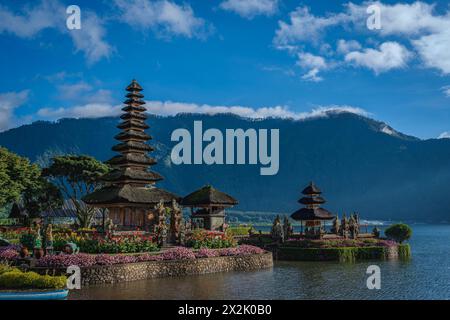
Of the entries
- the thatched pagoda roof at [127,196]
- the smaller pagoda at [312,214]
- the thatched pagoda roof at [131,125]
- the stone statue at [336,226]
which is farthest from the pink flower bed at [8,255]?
the stone statue at [336,226]

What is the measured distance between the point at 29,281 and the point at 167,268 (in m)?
11.8

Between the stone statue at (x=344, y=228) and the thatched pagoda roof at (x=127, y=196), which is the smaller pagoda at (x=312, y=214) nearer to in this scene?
the stone statue at (x=344, y=228)

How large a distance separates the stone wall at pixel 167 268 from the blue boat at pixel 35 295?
5.00 metres

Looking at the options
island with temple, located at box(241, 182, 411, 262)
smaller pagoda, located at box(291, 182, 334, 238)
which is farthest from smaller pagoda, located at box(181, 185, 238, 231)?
smaller pagoda, located at box(291, 182, 334, 238)

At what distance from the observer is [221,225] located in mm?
57594

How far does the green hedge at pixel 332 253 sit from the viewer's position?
→ 54844 mm

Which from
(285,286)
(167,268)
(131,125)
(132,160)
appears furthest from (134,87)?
(285,286)

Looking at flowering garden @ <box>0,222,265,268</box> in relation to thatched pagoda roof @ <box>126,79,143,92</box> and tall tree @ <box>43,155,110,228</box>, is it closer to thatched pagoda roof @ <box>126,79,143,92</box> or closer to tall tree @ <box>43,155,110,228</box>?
thatched pagoda roof @ <box>126,79,143,92</box>

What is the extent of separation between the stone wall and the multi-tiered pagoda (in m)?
13.3

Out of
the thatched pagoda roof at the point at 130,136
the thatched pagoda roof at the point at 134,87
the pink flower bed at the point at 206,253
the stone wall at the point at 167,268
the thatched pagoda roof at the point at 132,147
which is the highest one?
the thatched pagoda roof at the point at 134,87

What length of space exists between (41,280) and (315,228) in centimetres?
4343

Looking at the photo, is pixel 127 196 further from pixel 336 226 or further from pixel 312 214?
pixel 336 226
